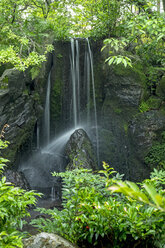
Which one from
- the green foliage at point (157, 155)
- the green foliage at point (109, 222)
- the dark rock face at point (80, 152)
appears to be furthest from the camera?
the green foliage at point (157, 155)

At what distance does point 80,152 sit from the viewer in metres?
7.71

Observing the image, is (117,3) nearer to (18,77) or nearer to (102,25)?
(102,25)

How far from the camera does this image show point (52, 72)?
9.85 metres

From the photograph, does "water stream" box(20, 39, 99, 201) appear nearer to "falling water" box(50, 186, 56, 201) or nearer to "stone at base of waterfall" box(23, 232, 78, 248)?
"falling water" box(50, 186, 56, 201)

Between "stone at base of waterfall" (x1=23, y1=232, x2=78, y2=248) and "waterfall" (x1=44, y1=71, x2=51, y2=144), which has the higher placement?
"waterfall" (x1=44, y1=71, x2=51, y2=144)

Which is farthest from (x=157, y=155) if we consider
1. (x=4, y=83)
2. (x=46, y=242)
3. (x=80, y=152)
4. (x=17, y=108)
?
(x=46, y=242)

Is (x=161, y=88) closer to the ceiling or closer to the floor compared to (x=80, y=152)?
closer to the ceiling

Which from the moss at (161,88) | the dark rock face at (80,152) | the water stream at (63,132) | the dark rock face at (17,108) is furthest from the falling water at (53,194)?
the moss at (161,88)

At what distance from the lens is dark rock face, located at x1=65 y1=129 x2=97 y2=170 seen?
24.4 ft

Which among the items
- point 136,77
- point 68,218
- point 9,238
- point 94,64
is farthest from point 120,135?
point 9,238

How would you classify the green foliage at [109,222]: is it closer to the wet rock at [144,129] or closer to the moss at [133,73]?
the wet rock at [144,129]

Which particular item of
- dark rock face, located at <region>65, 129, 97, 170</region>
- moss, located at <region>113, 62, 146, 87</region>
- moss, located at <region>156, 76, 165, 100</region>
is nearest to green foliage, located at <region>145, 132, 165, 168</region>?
moss, located at <region>156, 76, 165, 100</region>

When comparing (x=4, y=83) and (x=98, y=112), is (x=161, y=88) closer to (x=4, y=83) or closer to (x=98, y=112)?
(x=98, y=112)

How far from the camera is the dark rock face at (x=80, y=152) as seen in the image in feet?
24.4
